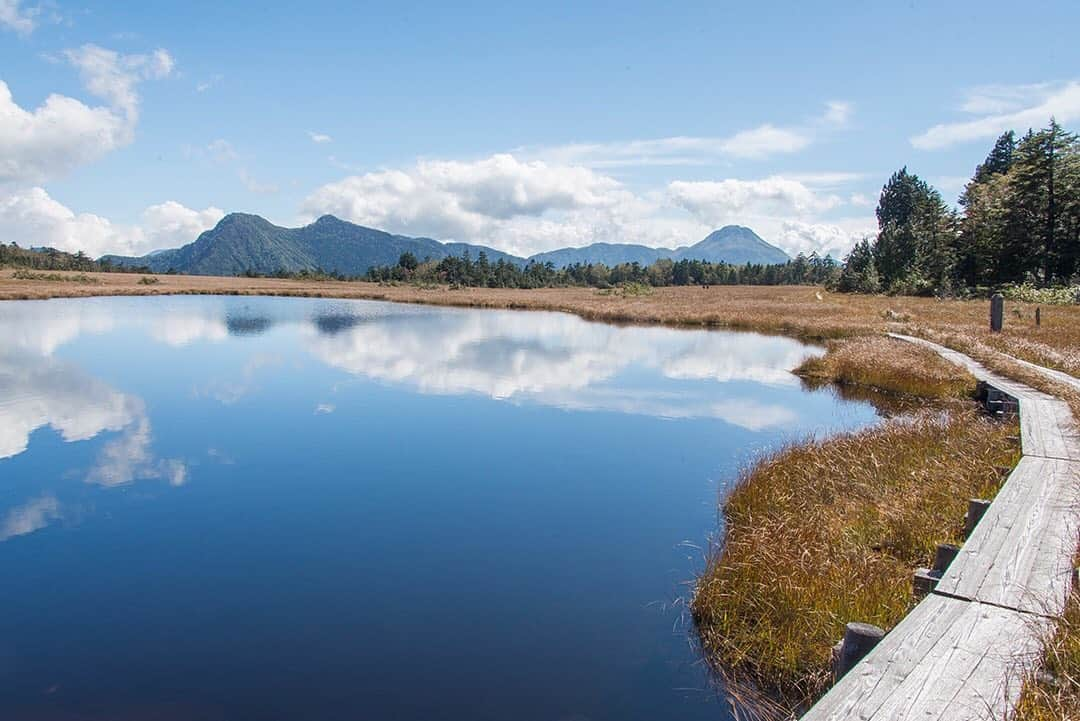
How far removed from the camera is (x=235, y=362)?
29.7m

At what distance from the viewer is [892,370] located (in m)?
23.5

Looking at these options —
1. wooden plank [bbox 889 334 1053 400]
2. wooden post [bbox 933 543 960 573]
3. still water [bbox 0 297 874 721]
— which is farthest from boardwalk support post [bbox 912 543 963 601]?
wooden plank [bbox 889 334 1053 400]

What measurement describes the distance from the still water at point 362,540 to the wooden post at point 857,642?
187cm

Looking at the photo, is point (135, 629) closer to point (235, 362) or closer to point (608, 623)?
point (608, 623)

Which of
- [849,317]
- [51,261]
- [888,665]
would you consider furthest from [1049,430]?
[51,261]

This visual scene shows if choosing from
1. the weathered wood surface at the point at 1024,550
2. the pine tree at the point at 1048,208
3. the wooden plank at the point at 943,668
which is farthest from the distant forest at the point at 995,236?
the wooden plank at the point at 943,668

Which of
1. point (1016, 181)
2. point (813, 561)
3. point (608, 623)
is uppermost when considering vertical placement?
point (1016, 181)

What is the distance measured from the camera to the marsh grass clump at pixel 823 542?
276 inches

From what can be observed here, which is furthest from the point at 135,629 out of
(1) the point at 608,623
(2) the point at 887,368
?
(2) the point at 887,368

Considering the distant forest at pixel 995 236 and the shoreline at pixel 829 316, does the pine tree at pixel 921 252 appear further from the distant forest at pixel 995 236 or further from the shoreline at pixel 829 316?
the shoreline at pixel 829 316

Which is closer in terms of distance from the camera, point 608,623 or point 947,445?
point 608,623

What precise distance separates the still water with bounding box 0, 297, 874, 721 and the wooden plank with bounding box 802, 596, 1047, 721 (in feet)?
7.79

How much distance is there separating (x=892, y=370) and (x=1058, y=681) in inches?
831

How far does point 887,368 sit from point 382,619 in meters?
Answer: 21.4
